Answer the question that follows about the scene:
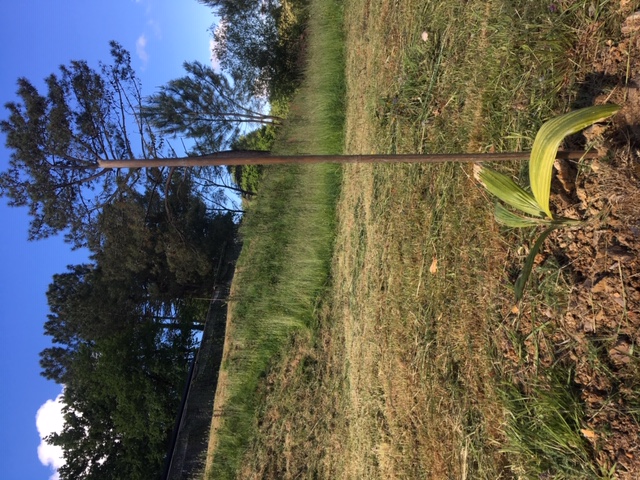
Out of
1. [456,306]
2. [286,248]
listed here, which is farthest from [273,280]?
[456,306]

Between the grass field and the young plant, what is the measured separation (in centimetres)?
18

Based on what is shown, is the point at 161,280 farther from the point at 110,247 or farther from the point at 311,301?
the point at 311,301

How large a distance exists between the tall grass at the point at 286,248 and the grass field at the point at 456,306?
0.28m

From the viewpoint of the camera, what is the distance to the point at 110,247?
10.4 metres

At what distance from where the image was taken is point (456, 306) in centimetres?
359

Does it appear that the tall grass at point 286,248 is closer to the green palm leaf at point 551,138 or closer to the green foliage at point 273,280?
the green foliage at point 273,280

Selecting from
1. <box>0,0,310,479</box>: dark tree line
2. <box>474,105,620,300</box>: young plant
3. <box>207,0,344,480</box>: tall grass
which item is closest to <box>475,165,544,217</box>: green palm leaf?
<box>474,105,620,300</box>: young plant

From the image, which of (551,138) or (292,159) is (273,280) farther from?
(551,138)

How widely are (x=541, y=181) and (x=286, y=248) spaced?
5841 millimetres

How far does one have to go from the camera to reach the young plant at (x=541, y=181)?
2234 mm

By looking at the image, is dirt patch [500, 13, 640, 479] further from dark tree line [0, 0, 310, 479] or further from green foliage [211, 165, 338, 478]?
dark tree line [0, 0, 310, 479]

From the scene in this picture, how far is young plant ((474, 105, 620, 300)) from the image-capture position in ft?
7.33

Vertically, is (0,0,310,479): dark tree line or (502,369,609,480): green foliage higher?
(0,0,310,479): dark tree line

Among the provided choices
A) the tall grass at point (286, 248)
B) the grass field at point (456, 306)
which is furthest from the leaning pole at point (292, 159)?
the tall grass at point (286, 248)
